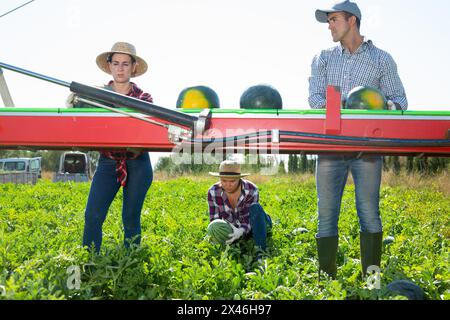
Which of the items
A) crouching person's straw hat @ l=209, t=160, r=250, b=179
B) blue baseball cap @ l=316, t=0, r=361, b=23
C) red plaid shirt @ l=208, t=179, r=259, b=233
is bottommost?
red plaid shirt @ l=208, t=179, r=259, b=233

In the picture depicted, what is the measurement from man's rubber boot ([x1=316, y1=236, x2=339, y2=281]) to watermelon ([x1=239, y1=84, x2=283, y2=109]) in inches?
37.0

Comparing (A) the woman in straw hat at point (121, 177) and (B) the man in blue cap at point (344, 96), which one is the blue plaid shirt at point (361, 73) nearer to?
(B) the man in blue cap at point (344, 96)

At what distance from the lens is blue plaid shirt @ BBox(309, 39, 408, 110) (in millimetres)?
3207

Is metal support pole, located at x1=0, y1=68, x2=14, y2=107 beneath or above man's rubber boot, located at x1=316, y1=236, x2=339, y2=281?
above

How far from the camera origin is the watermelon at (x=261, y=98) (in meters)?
2.87

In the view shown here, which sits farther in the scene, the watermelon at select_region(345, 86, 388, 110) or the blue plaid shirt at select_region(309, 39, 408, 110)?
the blue plaid shirt at select_region(309, 39, 408, 110)

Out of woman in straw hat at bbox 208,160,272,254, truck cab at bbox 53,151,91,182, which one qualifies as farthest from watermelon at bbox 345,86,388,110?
truck cab at bbox 53,151,91,182

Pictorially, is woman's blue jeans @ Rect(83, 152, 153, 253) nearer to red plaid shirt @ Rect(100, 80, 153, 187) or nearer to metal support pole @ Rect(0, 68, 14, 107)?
red plaid shirt @ Rect(100, 80, 153, 187)

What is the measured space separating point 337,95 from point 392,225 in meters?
3.57

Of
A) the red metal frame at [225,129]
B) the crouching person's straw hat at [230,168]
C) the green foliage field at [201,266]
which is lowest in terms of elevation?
the green foliage field at [201,266]

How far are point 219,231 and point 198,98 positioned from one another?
145cm

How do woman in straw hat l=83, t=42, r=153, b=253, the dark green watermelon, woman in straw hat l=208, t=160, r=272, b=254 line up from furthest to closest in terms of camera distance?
woman in straw hat l=208, t=160, r=272, b=254, woman in straw hat l=83, t=42, r=153, b=253, the dark green watermelon

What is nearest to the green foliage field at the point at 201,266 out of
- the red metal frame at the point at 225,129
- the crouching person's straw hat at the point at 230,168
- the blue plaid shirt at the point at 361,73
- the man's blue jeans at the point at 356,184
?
the man's blue jeans at the point at 356,184
